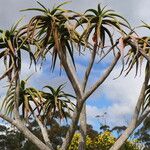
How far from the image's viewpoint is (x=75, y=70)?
1386 cm

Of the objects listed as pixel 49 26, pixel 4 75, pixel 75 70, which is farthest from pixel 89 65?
pixel 4 75

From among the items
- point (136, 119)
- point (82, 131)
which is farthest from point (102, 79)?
point (82, 131)

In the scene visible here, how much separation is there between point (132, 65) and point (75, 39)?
170 cm

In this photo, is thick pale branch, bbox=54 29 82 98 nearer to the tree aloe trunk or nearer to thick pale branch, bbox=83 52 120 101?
thick pale branch, bbox=83 52 120 101

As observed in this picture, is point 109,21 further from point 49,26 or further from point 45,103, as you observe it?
point 45,103

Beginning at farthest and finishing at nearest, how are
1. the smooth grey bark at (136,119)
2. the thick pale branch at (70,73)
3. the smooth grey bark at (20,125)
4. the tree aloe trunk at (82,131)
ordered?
the tree aloe trunk at (82,131), the smooth grey bark at (136,119), the smooth grey bark at (20,125), the thick pale branch at (70,73)

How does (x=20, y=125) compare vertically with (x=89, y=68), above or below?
below

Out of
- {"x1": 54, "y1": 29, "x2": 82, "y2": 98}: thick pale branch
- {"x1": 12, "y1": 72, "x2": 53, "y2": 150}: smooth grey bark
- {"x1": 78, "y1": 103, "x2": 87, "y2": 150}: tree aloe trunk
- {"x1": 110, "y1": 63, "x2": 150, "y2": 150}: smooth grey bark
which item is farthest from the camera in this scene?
{"x1": 78, "y1": 103, "x2": 87, "y2": 150}: tree aloe trunk

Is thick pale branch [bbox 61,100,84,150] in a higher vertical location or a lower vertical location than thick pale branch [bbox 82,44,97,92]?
lower

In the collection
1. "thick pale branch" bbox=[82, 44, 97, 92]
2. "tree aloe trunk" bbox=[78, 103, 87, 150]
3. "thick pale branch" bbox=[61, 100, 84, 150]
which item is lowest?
"thick pale branch" bbox=[61, 100, 84, 150]

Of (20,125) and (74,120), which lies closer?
(74,120)

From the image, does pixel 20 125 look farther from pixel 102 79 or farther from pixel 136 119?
pixel 136 119

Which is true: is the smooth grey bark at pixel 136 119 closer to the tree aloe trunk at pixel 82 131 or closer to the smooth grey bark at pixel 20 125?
the tree aloe trunk at pixel 82 131

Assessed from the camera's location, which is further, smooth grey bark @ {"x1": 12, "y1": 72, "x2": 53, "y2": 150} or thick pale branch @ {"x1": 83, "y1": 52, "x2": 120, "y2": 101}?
smooth grey bark @ {"x1": 12, "y1": 72, "x2": 53, "y2": 150}
